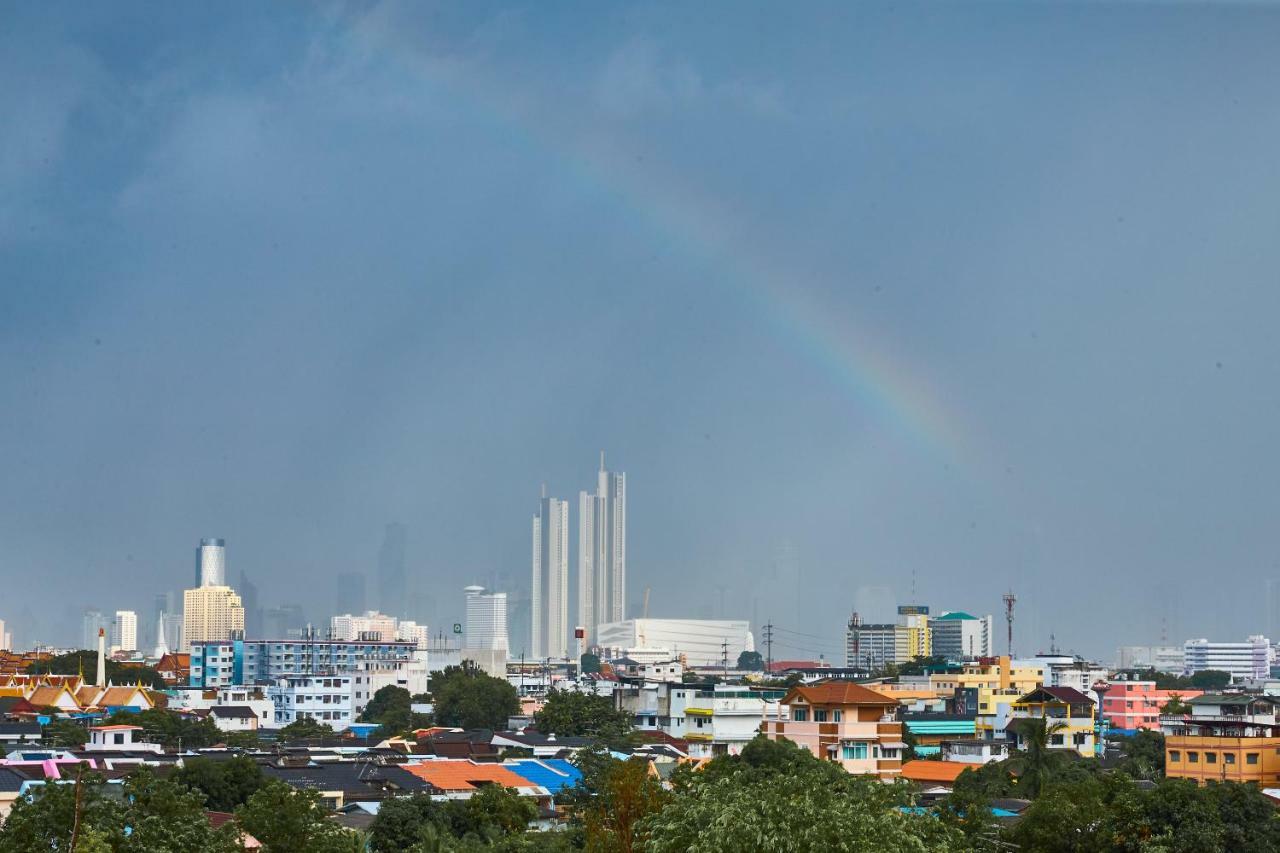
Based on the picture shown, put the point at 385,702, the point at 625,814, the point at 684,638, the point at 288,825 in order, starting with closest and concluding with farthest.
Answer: the point at 625,814 < the point at 288,825 < the point at 385,702 < the point at 684,638

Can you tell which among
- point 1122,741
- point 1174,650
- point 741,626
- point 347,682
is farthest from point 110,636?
point 1122,741

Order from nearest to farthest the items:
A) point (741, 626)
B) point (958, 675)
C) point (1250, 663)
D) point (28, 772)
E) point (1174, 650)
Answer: point (28, 772)
point (958, 675)
point (1250, 663)
point (1174, 650)
point (741, 626)

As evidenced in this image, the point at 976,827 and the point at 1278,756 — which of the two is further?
the point at 1278,756

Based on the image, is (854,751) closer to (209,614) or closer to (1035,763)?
(1035,763)

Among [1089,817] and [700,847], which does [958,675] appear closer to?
[1089,817]

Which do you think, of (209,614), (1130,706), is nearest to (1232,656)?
(1130,706)

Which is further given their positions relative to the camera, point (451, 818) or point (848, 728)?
point (848, 728)
